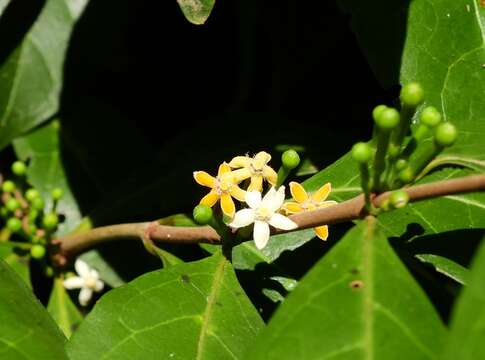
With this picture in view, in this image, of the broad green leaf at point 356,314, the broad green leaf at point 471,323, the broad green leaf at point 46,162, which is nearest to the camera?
the broad green leaf at point 471,323

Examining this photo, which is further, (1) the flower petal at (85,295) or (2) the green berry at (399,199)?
(1) the flower petal at (85,295)

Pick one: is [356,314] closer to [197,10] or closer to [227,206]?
[227,206]

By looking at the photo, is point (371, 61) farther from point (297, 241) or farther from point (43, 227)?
point (43, 227)

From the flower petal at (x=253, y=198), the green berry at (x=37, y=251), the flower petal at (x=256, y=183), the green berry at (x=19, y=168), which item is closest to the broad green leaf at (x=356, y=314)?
the flower petal at (x=253, y=198)

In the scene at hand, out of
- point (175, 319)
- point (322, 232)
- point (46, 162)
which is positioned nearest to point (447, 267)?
point (322, 232)

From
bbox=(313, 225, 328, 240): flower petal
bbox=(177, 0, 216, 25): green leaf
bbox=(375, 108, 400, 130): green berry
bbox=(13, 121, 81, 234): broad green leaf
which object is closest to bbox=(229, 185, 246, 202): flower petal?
bbox=(313, 225, 328, 240): flower petal

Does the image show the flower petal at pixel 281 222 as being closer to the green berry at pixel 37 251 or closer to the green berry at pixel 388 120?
the green berry at pixel 388 120

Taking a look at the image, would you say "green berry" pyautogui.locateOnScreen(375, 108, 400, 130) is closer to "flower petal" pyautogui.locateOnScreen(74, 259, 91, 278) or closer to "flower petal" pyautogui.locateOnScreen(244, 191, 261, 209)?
"flower petal" pyautogui.locateOnScreen(244, 191, 261, 209)

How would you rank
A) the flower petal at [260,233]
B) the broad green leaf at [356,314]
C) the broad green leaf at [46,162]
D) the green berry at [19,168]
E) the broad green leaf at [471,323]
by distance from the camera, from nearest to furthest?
the broad green leaf at [471,323], the broad green leaf at [356,314], the flower petal at [260,233], the green berry at [19,168], the broad green leaf at [46,162]
